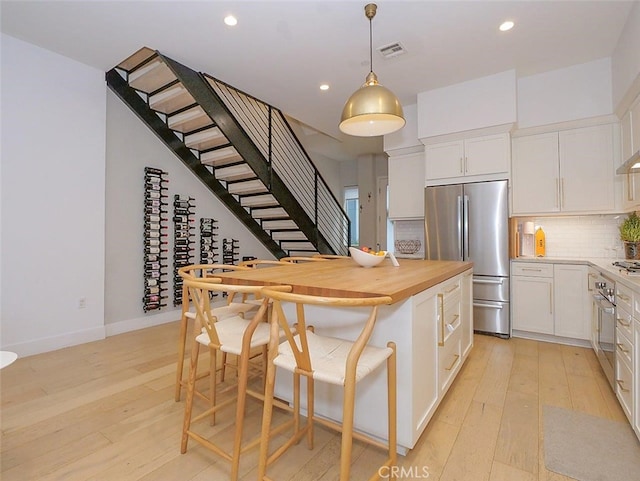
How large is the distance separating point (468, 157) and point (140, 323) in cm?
454

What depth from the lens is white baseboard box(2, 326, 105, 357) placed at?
3084 mm

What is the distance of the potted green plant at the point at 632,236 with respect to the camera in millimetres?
2916

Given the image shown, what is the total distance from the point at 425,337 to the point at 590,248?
3.12 metres

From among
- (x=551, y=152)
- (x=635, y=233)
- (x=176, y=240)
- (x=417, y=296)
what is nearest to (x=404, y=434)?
(x=417, y=296)

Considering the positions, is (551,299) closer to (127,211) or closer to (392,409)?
(392,409)

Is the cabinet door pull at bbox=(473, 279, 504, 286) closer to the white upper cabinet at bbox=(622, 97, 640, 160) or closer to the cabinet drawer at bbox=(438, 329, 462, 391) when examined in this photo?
the cabinet drawer at bbox=(438, 329, 462, 391)

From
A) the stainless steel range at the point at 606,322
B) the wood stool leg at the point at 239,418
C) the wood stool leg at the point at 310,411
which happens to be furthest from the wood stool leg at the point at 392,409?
the stainless steel range at the point at 606,322

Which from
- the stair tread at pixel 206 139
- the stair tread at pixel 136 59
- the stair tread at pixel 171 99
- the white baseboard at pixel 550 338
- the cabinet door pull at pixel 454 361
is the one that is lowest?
the white baseboard at pixel 550 338

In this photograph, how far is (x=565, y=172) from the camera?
11.6 feet

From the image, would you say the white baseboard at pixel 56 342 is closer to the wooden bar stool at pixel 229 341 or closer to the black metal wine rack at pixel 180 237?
the black metal wine rack at pixel 180 237

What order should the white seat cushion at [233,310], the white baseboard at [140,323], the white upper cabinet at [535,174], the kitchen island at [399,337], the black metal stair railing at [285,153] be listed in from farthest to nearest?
the black metal stair railing at [285,153] < the white baseboard at [140,323] < the white upper cabinet at [535,174] < the white seat cushion at [233,310] < the kitchen island at [399,337]

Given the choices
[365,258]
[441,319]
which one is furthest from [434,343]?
[365,258]

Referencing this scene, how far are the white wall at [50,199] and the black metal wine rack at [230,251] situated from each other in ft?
5.89

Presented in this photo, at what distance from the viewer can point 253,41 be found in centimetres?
Result: 304
